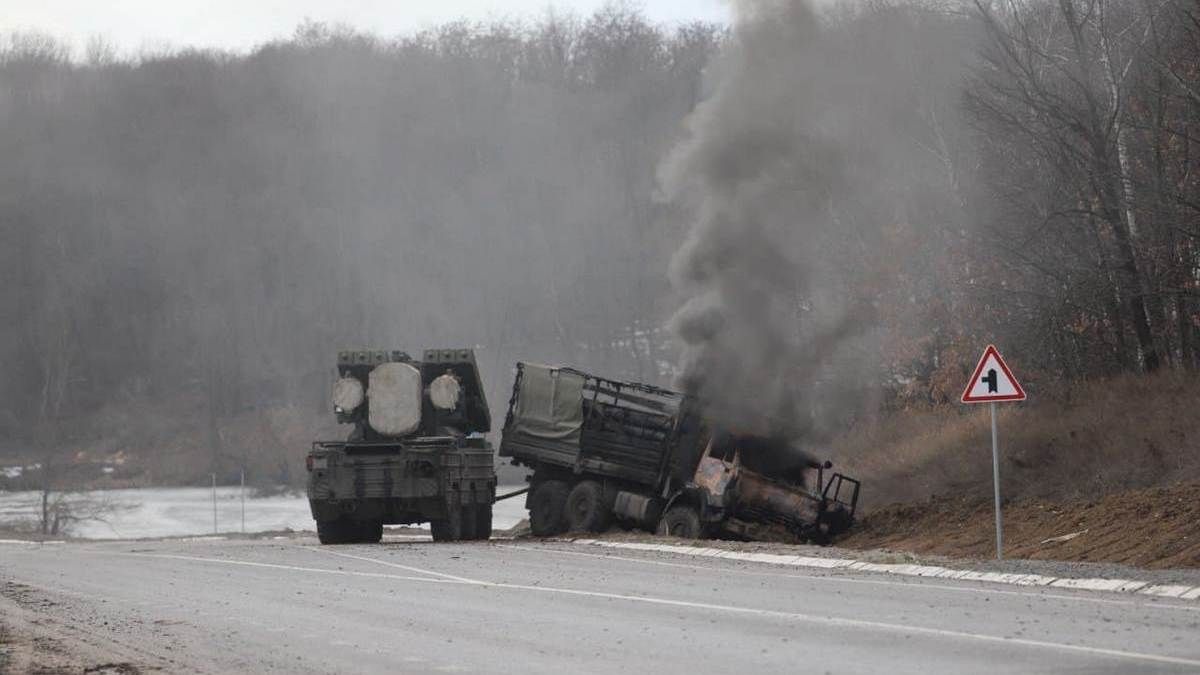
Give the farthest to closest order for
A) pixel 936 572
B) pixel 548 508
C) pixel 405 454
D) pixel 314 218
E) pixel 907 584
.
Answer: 1. pixel 314 218
2. pixel 548 508
3. pixel 405 454
4. pixel 936 572
5. pixel 907 584

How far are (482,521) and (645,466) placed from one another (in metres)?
2.73

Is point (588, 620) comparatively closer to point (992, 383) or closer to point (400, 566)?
point (400, 566)

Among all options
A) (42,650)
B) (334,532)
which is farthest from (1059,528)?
(42,650)

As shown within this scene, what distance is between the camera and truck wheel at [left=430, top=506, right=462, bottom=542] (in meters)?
27.4

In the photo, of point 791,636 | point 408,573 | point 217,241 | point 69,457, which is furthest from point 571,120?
point 791,636

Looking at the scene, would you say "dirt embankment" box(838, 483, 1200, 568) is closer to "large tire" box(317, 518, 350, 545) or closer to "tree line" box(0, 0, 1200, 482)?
"large tire" box(317, 518, 350, 545)

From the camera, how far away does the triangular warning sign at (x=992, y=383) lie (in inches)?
800

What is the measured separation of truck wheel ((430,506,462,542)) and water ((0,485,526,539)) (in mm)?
23644

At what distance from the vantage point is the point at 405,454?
1062 inches

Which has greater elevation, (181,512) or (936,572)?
(181,512)

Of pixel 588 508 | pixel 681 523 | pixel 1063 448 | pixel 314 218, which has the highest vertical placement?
pixel 314 218

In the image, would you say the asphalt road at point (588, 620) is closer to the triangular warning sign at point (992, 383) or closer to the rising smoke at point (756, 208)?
the triangular warning sign at point (992, 383)

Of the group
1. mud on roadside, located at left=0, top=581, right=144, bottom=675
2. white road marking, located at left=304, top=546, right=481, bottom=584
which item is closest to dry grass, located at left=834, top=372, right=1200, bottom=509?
white road marking, located at left=304, top=546, right=481, bottom=584

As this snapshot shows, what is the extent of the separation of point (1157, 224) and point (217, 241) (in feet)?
220
